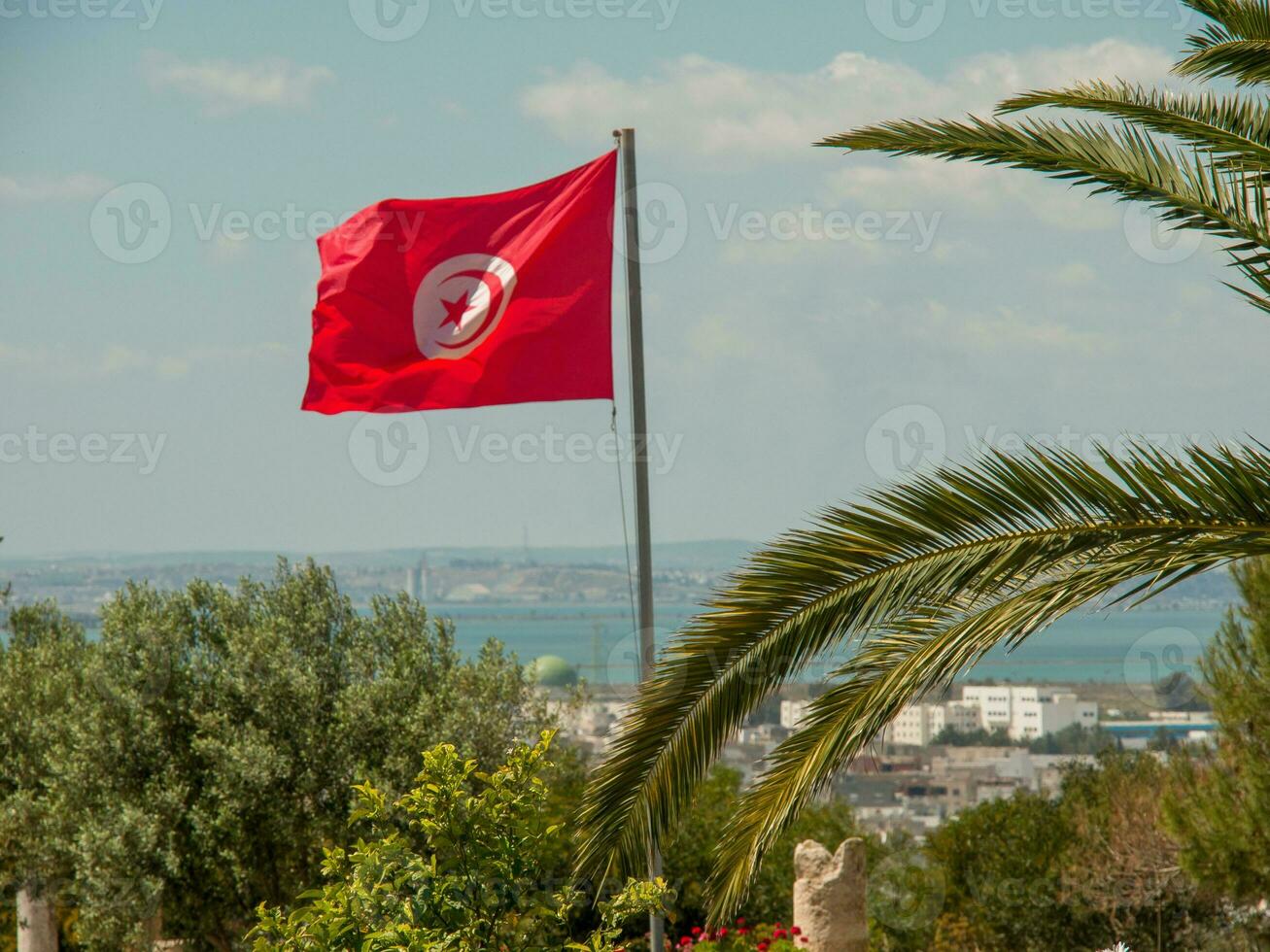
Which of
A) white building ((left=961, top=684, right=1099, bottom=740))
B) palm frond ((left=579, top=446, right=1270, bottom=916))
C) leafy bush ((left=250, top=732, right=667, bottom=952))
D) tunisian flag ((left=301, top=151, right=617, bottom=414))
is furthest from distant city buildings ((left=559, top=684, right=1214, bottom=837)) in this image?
leafy bush ((left=250, top=732, right=667, bottom=952))

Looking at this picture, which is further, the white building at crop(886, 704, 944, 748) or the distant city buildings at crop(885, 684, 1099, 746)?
the white building at crop(886, 704, 944, 748)

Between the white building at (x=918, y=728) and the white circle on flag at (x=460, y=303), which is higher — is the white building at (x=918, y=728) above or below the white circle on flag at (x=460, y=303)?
below

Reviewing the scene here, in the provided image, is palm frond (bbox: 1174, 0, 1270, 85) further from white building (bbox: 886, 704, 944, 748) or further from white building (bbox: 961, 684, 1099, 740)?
white building (bbox: 886, 704, 944, 748)

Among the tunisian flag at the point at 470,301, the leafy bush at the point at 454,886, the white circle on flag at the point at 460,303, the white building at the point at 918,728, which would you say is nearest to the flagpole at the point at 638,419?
the tunisian flag at the point at 470,301

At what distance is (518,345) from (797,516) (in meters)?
2.96

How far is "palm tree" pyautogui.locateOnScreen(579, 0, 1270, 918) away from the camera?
526 centimetres

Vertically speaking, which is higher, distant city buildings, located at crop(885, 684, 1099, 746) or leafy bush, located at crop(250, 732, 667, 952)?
leafy bush, located at crop(250, 732, 667, 952)

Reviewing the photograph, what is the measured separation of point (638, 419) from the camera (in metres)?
7.75

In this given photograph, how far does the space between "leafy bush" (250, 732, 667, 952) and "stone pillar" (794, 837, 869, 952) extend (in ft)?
21.9

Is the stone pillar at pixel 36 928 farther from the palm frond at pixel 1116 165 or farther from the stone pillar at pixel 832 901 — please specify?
the palm frond at pixel 1116 165

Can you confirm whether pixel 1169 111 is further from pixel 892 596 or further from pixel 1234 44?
pixel 892 596

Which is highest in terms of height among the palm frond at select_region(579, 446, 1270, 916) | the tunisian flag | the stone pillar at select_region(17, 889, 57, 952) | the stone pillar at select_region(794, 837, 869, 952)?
the tunisian flag

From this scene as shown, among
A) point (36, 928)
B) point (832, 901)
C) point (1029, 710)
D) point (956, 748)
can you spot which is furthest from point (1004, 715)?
point (36, 928)

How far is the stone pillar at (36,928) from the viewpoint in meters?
14.7
